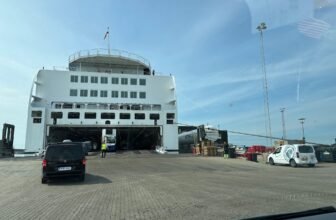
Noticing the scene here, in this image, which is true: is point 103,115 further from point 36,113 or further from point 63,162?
point 63,162

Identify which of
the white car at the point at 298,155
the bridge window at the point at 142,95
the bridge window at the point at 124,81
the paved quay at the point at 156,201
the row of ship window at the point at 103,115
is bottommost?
the paved quay at the point at 156,201

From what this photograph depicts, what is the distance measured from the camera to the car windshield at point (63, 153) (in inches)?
527

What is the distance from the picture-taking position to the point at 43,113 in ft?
113

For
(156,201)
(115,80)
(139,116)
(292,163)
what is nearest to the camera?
(156,201)

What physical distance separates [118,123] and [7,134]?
14.7 metres

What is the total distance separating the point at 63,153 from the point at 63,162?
0.42 metres

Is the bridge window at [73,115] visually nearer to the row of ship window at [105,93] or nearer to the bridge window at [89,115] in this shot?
the bridge window at [89,115]

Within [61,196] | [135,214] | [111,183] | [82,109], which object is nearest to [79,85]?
[82,109]

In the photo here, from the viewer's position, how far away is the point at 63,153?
13.6m

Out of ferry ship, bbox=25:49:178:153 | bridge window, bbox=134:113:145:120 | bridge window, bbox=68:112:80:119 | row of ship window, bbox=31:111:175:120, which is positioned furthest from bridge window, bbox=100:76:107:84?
bridge window, bbox=134:113:145:120

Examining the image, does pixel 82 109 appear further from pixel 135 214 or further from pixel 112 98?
pixel 135 214

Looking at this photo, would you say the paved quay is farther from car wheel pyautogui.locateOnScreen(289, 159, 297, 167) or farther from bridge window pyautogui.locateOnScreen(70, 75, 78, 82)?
bridge window pyautogui.locateOnScreen(70, 75, 78, 82)

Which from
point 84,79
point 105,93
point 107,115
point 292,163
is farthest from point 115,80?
point 292,163

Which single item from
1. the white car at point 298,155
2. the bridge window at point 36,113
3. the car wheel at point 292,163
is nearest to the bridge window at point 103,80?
the bridge window at point 36,113
